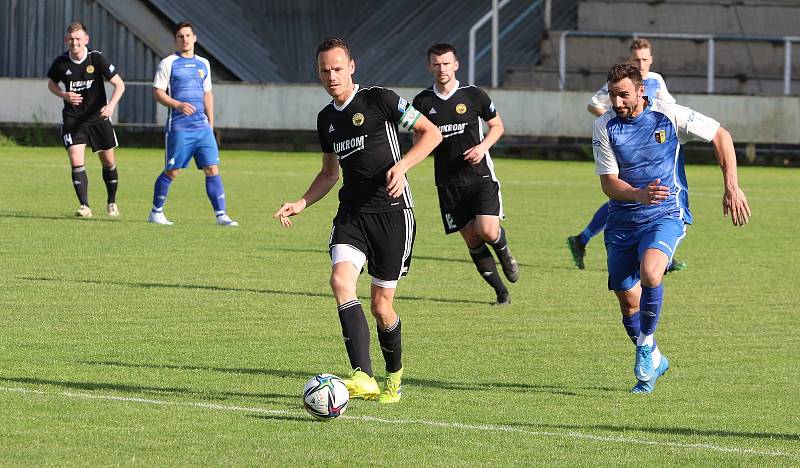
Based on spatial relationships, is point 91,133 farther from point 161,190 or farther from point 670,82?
point 670,82

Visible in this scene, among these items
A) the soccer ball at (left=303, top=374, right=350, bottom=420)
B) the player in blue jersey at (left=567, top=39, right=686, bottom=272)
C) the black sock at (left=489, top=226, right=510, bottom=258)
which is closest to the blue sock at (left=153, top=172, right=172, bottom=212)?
the player in blue jersey at (left=567, top=39, right=686, bottom=272)

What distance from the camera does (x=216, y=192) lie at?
17094 millimetres

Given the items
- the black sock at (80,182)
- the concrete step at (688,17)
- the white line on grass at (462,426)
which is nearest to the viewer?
the white line on grass at (462,426)

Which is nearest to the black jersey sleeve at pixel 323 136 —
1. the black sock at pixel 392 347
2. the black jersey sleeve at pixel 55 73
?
the black sock at pixel 392 347

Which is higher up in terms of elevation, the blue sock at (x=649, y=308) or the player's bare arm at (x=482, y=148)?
the player's bare arm at (x=482, y=148)

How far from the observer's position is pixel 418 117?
8.13 meters

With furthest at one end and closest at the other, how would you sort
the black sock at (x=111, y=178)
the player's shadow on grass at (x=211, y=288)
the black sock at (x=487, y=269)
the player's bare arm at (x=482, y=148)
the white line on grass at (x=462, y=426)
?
the black sock at (x=111, y=178) < the player's shadow on grass at (x=211, y=288) < the black sock at (x=487, y=269) < the player's bare arm at (x=482, y=148) < the white line on grass at (x=462, y=426)

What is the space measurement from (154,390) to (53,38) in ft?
100

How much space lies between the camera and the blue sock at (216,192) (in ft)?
55.8

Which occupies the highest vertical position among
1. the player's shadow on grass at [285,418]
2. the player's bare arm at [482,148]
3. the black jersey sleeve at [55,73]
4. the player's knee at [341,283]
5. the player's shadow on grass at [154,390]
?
the black jersey sleeve at [55,73]

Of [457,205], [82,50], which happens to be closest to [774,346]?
[457,205]

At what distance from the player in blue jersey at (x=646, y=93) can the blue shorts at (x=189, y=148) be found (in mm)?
4656

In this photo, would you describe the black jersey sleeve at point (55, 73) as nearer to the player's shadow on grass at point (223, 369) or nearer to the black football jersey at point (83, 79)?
the black football jersey at point (83, 79)

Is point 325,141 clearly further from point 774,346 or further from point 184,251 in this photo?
point 184,251
